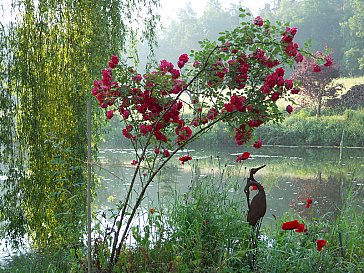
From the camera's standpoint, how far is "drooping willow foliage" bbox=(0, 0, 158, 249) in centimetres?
427

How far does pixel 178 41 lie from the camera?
107ft

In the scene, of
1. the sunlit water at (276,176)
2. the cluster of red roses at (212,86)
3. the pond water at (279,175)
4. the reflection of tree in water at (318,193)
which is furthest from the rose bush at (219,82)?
the reflection of tree in water at (318,193)

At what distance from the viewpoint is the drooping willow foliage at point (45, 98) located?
427 centimetres

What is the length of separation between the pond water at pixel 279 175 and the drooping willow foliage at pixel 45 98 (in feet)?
1.72

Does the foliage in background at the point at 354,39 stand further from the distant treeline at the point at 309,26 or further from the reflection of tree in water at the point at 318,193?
the reflection of tree in water at the point at 318,193

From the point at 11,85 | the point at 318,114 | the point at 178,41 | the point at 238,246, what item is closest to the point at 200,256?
the point at 238,246

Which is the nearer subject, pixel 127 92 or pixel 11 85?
pixel 127 92

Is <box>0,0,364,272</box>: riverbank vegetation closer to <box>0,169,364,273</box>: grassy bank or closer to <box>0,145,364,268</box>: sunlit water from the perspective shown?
<box>0,169,364,273</box>: grassy bank

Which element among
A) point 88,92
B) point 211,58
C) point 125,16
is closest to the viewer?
point 211,58

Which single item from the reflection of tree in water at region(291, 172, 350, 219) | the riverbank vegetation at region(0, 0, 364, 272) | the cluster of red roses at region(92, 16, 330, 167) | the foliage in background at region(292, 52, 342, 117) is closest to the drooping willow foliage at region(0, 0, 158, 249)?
the riverbank vegetation at region(0, 0, 364, 272)

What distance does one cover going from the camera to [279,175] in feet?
31.6

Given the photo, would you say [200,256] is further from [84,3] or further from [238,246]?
[84,3]

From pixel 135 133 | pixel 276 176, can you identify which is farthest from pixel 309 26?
pixel 135 133

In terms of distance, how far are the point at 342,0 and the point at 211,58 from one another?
102 feet
